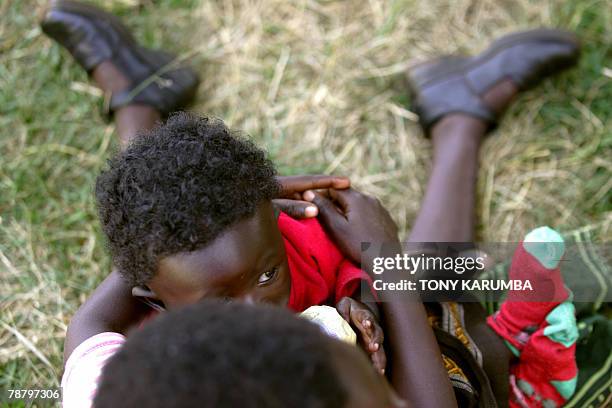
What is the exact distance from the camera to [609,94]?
2.27 metres

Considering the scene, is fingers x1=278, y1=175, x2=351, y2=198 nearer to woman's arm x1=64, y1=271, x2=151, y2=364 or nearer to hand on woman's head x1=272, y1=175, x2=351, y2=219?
hand on woman's head x1=272, y1=175, x2=351, y2=219

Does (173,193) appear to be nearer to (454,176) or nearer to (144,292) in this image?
(144,292)

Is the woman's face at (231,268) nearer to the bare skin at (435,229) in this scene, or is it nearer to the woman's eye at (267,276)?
the woman's eye at (267,276)

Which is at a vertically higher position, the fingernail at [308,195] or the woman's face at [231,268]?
the woman's face at [231,268]

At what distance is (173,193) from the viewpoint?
113 centimetres

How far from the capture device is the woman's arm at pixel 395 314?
136 centimetres

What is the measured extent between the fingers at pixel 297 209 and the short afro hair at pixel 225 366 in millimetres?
722

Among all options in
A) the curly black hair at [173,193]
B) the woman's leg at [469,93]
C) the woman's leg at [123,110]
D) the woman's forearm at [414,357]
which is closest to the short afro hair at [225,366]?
the curly black hair at [173,193]

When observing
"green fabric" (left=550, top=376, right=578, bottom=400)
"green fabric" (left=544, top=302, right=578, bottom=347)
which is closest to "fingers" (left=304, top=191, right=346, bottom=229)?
"green fabric" (left=544, top=302, right=578, bottom=347)

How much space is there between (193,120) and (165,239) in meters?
0.28

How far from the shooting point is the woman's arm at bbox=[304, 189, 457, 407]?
1.36 m

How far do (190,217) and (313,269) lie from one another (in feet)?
1.32

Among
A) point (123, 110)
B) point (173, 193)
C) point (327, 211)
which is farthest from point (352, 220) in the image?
point (123, 110)

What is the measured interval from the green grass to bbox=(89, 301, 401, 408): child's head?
130cm
